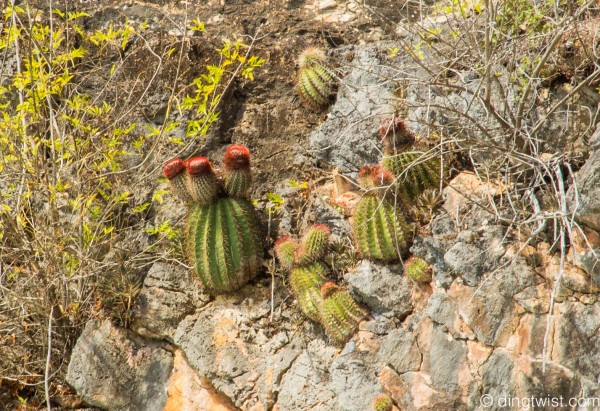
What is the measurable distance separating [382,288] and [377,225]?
0.38 meters

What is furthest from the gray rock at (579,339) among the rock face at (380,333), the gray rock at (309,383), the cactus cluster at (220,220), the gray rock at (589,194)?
the cactus cluster at (220,220)

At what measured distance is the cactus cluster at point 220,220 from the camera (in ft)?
15.1

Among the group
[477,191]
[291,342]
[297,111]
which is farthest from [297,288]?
[297,111]

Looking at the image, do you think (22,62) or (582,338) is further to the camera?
(22,62)

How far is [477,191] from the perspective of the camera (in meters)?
4.33

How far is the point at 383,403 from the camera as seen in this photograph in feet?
12.8

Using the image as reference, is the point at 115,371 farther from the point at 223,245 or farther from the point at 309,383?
the point at 309,383

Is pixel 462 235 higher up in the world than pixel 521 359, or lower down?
higher up

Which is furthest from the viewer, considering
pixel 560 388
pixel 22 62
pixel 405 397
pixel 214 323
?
pixel 22 62

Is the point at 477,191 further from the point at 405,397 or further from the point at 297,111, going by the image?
the point at 297,111

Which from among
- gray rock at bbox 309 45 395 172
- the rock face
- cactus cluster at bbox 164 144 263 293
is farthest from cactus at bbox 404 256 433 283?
cactus cluster at bbox 164 144 263 293

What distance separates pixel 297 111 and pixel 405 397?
2374 mm

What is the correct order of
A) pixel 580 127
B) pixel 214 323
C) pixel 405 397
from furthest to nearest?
pixel 214 323 < pixel 580 127 < pixel 405 397

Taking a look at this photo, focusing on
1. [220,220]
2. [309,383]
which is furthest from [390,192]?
[309,383]
